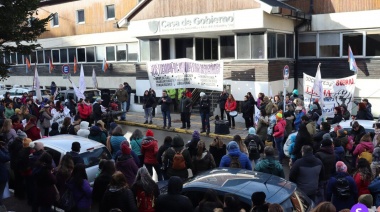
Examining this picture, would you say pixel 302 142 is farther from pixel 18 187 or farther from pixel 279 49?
pixel 279 49

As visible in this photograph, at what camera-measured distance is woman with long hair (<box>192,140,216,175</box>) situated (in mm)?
9172

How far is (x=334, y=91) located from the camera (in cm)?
1808

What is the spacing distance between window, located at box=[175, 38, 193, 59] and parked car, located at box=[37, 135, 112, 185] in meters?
14.0

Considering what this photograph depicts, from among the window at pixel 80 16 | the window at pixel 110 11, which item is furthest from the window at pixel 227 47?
the window at pixel 80 16

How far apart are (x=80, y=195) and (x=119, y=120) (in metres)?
14.9

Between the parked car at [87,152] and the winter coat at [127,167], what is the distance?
1.27 m

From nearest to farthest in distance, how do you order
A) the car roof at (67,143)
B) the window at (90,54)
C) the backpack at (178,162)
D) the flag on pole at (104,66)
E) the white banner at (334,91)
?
the backpack at (178,162), the car roof at (67,143), the white banner at (334,91), the flag on pole at (104,66), the window at (90,54)

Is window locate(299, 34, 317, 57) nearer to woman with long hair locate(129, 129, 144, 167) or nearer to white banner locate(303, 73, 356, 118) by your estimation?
white banner locate(303, 73, 356, 118)

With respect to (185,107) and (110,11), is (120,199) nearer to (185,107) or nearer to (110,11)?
(185,107)

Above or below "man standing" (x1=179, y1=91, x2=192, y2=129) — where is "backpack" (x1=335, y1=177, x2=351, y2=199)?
below

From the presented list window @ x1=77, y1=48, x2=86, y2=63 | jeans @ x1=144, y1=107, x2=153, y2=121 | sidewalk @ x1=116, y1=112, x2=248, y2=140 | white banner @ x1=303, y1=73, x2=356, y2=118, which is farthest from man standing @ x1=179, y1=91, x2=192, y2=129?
window @ x1=77, y1=48, x2=86, y2=63

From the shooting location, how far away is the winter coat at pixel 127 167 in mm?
8609

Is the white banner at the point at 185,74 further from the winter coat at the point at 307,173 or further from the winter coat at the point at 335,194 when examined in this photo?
the winter coat at the point at 335,194

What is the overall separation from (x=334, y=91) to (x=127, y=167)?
1200cm
